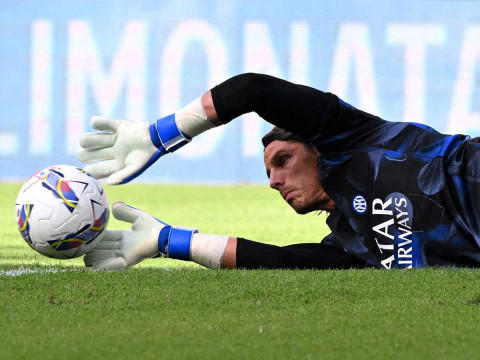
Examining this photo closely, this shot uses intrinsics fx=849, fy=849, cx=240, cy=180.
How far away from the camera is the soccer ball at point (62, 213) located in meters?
3.75

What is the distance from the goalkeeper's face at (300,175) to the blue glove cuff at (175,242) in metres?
0.52

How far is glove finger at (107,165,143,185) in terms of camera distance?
359 cm

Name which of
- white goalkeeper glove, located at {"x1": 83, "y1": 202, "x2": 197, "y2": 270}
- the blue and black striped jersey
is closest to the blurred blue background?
white goalkeeper glove, located at {"x1": 83, "y1": 202, "x2": 197, "y2": 270}

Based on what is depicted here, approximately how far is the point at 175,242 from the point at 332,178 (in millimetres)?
776

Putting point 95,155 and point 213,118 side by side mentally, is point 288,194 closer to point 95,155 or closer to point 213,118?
point 213,118

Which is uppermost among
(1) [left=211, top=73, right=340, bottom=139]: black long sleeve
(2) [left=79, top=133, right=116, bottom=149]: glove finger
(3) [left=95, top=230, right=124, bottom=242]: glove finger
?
(1) [left=211, top=73, right=340, bottom=139]: black long sleeve

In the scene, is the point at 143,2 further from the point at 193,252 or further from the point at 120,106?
the point at 193,252

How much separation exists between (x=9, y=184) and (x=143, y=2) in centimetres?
327

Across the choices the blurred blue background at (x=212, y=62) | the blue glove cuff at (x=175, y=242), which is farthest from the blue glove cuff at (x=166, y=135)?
the blurred blue background at (x=212, y=62)

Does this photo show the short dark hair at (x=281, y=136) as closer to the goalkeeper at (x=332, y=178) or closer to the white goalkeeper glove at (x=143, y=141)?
the goalkeeper at (x=332, y=178)

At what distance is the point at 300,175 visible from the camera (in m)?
4.00

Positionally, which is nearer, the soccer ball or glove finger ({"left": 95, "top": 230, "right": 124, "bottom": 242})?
the soccer ball

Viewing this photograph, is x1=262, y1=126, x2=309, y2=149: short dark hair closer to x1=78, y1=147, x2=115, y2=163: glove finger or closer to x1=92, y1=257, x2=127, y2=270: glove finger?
x1=78, y1=147, x2=115, y2=163: glove finger

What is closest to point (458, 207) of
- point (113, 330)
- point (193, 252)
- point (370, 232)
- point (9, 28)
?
point (370, 232)
